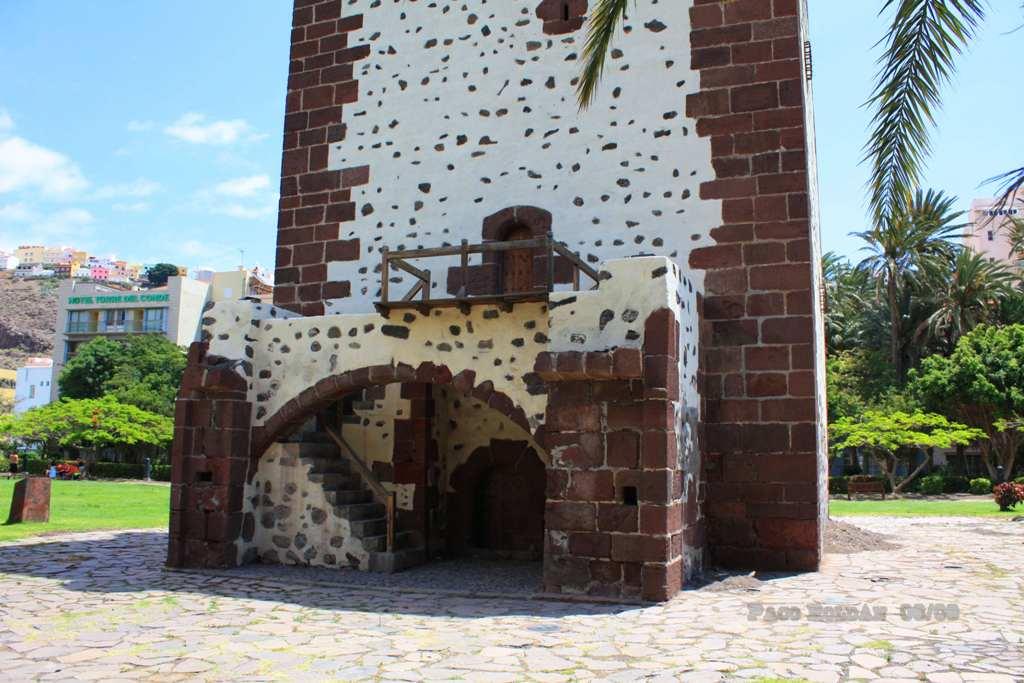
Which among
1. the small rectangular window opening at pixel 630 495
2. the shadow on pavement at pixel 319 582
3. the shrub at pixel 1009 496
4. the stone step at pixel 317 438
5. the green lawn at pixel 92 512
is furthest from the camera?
the shrub at pixel 1009 496

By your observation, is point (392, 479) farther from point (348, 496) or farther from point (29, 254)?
point (29, 254)

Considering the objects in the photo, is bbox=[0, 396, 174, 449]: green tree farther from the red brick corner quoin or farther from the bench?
the red brick corner quoin

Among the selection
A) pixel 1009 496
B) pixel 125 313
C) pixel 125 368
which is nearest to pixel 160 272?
pixel 125 313

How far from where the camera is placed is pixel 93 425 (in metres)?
37.4

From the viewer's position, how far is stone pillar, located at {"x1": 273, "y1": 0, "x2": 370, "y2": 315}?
38.3 feet

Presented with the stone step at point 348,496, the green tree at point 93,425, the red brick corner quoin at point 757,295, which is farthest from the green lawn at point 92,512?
the green tree at point 93,425

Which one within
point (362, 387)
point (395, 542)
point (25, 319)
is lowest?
point (395, 542)

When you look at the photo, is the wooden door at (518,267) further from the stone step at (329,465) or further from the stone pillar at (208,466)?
the stone pillar at (208,466)

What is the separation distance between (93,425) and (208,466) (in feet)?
103

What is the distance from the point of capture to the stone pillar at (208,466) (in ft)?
31.1

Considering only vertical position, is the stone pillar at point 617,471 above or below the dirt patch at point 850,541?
above

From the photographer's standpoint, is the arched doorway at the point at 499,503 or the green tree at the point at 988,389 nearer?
the arched doorway at the point at 499,503

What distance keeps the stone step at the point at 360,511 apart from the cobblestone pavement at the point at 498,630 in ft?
2.95

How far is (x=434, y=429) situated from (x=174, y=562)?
11.0 feet
